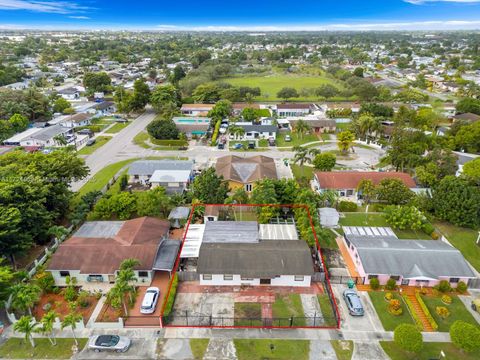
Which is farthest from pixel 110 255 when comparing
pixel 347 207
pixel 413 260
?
pixel 347 207

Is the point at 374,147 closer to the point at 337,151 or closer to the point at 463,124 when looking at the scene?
the point at 337,151

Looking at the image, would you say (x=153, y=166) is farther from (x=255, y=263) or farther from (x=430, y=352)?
(x=430, y=352)

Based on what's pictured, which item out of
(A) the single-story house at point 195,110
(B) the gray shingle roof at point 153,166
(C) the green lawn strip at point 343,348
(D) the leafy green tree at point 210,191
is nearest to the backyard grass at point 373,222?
(D) the leafy green tree at point 210,191

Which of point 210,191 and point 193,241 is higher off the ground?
point 210,191

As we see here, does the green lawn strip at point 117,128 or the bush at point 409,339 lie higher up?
the green lawn strip at point 117,128

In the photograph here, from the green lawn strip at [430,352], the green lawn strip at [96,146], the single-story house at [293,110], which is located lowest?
the green lawn strip at [430,352]

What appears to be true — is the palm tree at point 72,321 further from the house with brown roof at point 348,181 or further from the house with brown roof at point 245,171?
the house with brown roof at point 348,181
